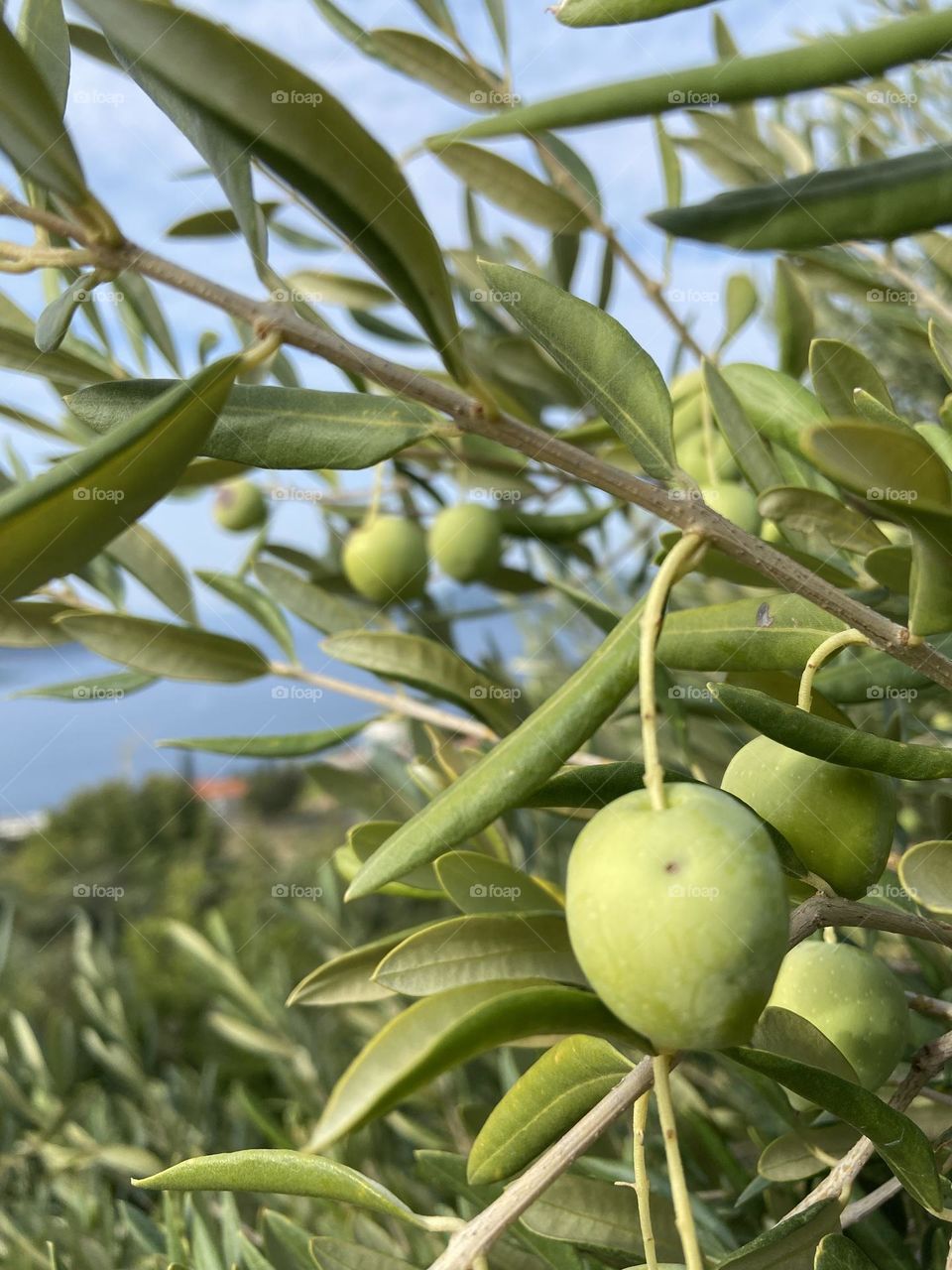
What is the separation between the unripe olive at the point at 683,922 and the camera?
0.39m

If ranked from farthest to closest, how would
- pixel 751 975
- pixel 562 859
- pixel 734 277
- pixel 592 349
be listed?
pixel 562 859 < pixel 734 277 < pixel 592 349 < pixel 751 975

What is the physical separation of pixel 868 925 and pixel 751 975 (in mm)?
191

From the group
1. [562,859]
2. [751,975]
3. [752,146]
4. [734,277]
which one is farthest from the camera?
[562,859]

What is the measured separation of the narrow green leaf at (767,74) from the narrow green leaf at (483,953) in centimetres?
41

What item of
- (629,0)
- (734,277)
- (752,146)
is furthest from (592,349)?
(752,146)

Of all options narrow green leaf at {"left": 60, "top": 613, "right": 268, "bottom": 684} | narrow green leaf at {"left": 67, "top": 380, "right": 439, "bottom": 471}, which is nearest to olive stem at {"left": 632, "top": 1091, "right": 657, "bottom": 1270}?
narrow green leaf at {"left": 67, "top": 380, "right": 439, "bottom": 471}

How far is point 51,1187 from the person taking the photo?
1419 mm

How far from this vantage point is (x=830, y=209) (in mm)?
514

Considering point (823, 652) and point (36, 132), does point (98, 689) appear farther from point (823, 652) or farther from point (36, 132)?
point (823, 652)

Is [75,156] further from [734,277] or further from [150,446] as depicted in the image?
[734,277]
